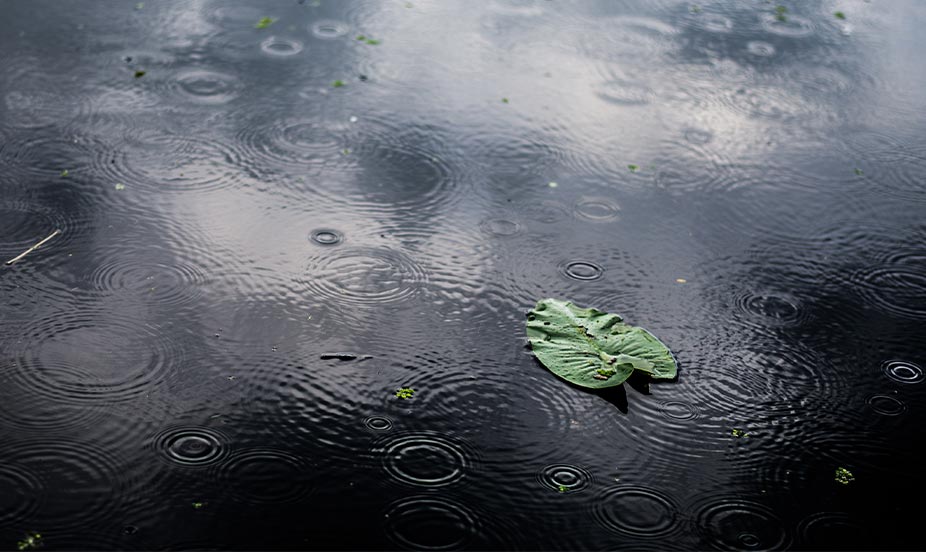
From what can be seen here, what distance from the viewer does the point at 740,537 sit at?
8.35 feet

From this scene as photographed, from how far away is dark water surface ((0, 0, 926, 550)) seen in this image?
260 cm

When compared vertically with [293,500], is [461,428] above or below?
above

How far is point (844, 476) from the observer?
A: 9.14 ft

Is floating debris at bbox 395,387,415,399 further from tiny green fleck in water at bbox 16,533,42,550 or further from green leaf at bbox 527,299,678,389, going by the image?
tiny green fleck in water at bbox 16,533,42,550

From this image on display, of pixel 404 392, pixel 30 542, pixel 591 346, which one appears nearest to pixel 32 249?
pixel 30 542

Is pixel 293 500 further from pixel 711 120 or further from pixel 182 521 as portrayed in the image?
pixel 711 120

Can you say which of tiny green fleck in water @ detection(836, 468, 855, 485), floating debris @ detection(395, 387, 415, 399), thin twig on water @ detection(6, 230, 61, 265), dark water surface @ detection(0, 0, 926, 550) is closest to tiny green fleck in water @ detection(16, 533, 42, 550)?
dark water surface @ detection(0, 0, 926, 550)

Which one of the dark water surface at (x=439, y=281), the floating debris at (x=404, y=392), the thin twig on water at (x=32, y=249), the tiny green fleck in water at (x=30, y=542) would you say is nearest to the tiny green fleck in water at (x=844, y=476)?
the dark water surface at (x=439, y=281)

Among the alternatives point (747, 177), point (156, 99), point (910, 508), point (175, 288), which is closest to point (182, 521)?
point (175, 288)

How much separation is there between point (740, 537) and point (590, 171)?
7.14 ft

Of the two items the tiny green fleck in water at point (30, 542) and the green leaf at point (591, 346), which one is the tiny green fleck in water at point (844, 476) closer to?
the green leaf at point (591, 346)

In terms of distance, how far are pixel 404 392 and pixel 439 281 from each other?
65 centimetres

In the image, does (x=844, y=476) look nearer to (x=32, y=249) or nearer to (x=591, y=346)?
(x=591, y=346)

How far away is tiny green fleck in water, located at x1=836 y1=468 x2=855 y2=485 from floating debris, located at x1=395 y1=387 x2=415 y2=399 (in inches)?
52.7
